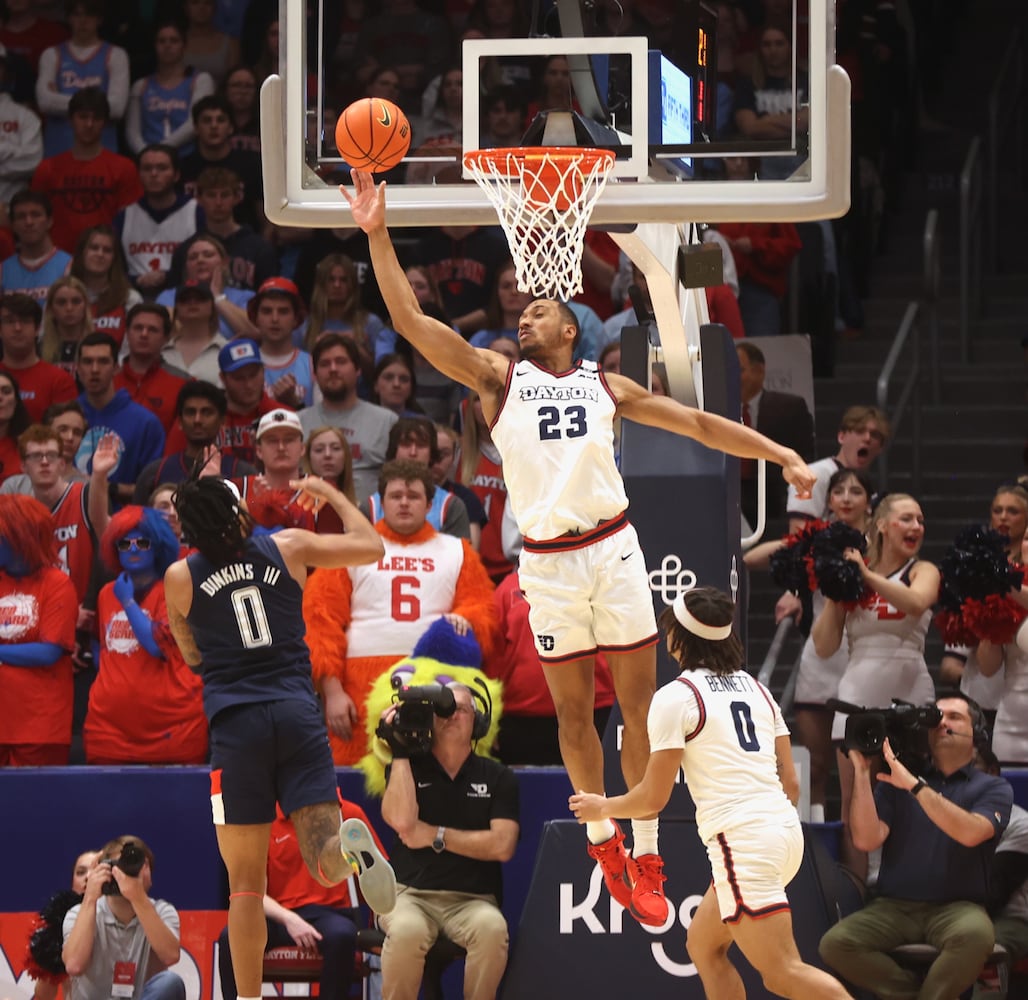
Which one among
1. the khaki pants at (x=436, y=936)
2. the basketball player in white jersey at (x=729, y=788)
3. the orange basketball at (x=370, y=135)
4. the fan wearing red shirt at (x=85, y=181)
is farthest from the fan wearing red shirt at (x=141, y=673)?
the fan wearing red shirt at (x=85, y=181)

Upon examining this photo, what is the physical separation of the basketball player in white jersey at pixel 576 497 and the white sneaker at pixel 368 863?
2.87ft

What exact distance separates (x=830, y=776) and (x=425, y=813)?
2886 mm

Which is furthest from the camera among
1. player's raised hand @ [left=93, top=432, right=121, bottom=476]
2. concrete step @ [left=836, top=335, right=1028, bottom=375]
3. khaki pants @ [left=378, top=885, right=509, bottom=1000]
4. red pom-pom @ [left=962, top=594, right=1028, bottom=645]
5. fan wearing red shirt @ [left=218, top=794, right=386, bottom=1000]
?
concrete step @ [left=836, top=335, right=1028, bottom=375]

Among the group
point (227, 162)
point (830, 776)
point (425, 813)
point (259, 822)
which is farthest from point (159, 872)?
point (227, 162)

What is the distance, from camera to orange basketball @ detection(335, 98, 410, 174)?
7.35 meters

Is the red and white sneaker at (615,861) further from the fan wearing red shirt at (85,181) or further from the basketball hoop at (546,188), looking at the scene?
the fan wearing red shirt at (85,181)

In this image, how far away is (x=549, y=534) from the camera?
26.0 feet

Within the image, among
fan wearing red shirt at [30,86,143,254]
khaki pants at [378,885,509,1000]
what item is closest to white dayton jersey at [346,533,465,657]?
khaki pants at [378,885,509,1000]

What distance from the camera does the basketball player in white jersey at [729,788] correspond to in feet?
26.1

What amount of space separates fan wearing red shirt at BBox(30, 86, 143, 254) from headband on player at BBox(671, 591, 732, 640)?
7581mm

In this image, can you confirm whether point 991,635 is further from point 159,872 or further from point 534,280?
point 159,872

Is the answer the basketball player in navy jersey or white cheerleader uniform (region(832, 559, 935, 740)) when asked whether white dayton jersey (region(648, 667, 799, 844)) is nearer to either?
the basketball player in navy jersey

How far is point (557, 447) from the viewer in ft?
25.8

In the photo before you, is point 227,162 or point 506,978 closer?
point 506,978
